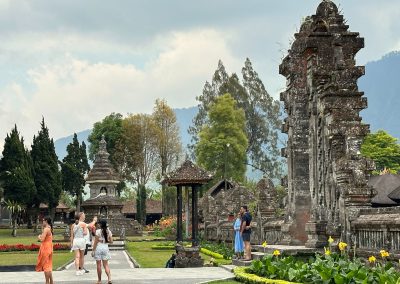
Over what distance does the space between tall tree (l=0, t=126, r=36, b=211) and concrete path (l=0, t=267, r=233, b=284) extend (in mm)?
52217

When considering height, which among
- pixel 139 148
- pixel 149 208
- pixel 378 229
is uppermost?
pixel 139 148

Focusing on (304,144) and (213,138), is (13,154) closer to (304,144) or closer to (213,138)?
(213,138)

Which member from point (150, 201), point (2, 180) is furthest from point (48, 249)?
point (150, 201)

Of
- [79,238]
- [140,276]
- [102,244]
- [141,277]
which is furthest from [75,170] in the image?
[102,244]

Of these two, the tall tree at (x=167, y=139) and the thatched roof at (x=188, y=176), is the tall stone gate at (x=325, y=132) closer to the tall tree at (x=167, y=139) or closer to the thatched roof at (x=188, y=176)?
the thatched roof at (x=188, y=176)

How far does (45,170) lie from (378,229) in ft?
221

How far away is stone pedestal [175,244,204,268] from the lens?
23.3 metres

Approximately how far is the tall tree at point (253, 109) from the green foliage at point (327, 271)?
6431 cm

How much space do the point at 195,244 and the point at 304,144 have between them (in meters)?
5.47

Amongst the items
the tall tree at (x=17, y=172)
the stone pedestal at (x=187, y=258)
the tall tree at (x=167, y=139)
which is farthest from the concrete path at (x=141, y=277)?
the tall tree at (x=167, y=139)

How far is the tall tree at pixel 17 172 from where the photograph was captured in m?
72.1

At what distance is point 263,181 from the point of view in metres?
27.7

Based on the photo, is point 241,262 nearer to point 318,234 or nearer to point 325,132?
point 318,234

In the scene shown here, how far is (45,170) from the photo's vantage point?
77.8 meters
